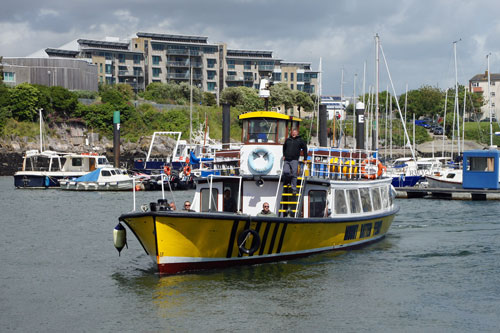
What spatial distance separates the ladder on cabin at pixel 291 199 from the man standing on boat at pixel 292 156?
1.35 ft

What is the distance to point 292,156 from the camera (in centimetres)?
2450

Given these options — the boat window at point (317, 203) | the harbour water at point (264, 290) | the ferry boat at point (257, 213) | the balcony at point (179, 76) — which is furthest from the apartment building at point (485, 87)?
the boat window at point (317, 203)

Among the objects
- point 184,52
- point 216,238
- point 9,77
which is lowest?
point 216,238

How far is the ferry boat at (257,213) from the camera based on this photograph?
73.1 ft

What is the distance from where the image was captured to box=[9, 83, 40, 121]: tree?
102 meters

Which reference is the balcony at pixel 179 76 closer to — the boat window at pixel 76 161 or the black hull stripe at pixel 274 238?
the boat window at pixel 76 161

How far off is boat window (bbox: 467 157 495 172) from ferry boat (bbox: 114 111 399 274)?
27.6 m

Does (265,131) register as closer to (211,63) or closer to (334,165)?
(334,165)

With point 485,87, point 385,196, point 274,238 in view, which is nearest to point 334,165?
point 385,196

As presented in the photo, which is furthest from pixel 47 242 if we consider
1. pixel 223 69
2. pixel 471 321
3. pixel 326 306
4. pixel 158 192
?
pixel 223 69

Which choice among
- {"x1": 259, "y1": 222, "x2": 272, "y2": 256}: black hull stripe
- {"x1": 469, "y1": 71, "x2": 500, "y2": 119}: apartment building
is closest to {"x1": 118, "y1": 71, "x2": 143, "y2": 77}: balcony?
{"x1": 469, "y1": 71, "x2": 500, "y2": 119}: apartment building

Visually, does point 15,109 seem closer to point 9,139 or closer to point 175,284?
point 9,139

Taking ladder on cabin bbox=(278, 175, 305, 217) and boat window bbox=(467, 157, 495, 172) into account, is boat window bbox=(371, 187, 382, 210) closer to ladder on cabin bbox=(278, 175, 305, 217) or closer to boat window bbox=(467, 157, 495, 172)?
ladder on cabin bbox=(278, 175, 305, 217)

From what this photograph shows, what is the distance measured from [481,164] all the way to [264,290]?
128 feet
